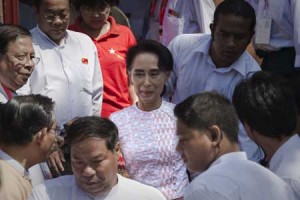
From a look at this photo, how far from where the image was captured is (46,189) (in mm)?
3293

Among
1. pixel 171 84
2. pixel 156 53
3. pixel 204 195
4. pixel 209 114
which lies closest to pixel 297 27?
pixel 171 84

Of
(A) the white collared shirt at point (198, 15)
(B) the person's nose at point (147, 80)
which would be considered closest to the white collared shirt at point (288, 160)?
(B) the person's nose at point (147, 80)

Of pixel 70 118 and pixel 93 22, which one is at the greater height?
pixel 93 22

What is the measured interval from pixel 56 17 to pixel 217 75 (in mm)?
1019

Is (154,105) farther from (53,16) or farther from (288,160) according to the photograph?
(288,160)

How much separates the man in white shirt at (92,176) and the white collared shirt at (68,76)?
92 cm

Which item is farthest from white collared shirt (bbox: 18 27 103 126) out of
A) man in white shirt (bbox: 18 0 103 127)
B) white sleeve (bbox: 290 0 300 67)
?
white sleeve (bbox: 290 0 300 67)

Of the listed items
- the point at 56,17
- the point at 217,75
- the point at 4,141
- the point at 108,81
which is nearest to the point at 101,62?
the point at 108,81

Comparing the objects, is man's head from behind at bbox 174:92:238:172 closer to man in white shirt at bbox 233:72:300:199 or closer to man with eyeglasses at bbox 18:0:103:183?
man in white shirt at bbox 233:72:300:199

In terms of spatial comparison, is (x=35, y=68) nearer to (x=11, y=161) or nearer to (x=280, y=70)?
(x=11, y=161)

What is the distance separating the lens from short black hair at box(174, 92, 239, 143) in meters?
2.87

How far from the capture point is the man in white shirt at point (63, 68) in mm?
4328

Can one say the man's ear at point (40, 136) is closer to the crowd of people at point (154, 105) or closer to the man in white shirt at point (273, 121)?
the crowd of people at point (154, 105)

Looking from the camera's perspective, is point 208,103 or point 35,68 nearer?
point 208,103
